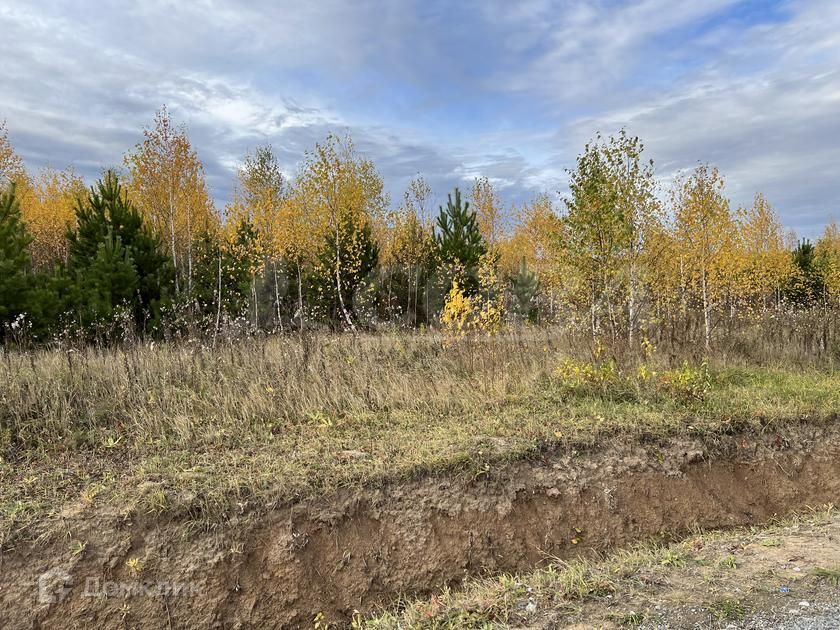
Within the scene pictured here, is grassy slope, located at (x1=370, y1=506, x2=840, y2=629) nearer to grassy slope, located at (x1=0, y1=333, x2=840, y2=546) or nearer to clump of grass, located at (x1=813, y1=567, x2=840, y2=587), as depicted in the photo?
clump of grass, located at (x1=813, y1=567, x2=840, y2=587)

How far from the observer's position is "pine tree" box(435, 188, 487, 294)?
57.4ft

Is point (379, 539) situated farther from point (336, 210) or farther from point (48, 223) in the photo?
point (48, 223)

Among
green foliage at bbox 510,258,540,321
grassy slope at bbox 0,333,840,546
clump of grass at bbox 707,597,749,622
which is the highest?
green foliage at bbox 510,258,540,321

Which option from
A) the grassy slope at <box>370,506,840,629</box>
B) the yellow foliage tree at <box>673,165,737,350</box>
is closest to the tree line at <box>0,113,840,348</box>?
the yellow foliage tree at <box>673,165,737,350</box>

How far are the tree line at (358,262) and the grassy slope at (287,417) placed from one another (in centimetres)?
97

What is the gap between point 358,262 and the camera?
15805 millimetres

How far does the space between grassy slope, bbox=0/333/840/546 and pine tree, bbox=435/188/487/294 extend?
969 centimetres

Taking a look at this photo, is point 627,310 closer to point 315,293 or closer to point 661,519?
point 661,519

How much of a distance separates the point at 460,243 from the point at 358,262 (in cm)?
403

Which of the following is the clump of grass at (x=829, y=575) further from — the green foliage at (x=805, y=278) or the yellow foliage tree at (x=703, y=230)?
the green foliage at (x=805, y=278)

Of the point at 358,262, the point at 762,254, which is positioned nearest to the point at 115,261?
the point at 358,262

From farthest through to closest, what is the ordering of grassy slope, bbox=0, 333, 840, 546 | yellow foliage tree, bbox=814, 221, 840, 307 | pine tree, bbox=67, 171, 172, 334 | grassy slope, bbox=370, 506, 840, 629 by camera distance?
yellow foliage tree, bbox=814, 221, 840, 307, pine tree, bbox=67, 171, 172, 334, grassy slope, bbox=0, 333, 840, 546, grassy slope, bbox=370, 506, 840, 629

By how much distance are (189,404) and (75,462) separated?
1.19 m

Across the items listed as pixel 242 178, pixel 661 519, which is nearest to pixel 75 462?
pixel 661 519
